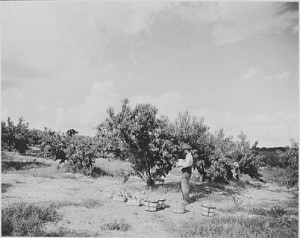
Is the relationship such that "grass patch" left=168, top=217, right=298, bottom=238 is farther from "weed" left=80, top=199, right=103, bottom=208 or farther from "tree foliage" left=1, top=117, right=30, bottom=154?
"tree foliage" left=1, top=117, right=30, bottom=154

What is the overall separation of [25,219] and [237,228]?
547cm

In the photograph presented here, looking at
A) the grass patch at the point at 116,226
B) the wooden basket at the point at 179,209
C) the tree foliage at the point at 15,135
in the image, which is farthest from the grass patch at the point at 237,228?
the tree foliage at the point at 15,135

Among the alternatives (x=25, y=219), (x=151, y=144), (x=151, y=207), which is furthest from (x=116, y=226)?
(x=151, y=144)

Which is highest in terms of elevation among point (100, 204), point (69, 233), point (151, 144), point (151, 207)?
point (151, 144)

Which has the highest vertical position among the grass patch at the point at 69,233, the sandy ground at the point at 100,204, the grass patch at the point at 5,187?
the grass patch at the point at 5,187

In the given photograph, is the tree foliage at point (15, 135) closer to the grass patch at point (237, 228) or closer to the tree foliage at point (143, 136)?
the tree foliage at point (143, 136)

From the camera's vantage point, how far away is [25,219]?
22.4 feet

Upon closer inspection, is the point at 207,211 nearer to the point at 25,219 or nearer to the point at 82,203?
the point at 82,203

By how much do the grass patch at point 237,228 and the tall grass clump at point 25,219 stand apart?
331 centimetres

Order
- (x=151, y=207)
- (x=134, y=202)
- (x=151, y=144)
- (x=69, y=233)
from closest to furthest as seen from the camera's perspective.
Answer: (x=69, y=233) < (x=151, y=207) < (x=134, y=202) < (x=151, y=144)

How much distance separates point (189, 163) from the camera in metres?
10.0

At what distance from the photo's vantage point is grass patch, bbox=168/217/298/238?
6.67 m

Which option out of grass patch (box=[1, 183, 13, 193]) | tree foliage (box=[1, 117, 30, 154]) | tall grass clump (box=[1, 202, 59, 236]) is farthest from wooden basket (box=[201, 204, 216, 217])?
tree foliage (box=[1, 117, 30, 154])

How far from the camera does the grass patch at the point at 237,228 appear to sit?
6.67 metres
